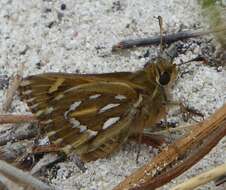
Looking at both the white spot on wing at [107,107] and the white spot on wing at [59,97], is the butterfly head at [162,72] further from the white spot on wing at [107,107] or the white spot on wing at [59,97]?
the white spot on wing at [59,97]

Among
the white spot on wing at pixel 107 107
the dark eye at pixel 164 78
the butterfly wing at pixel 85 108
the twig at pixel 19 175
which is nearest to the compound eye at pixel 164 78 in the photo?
the dark eye at pixel 164 78

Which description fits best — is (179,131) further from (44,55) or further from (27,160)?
(44,55)

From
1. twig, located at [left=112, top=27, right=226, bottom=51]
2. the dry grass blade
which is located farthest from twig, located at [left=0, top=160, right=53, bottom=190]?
twig, located at [left=112, top=27, right=226, bottom=51]

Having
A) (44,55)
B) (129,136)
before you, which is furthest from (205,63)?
(44,55)

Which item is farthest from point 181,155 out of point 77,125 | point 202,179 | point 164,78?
point 77,125

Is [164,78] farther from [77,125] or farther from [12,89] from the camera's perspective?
[12,89]
